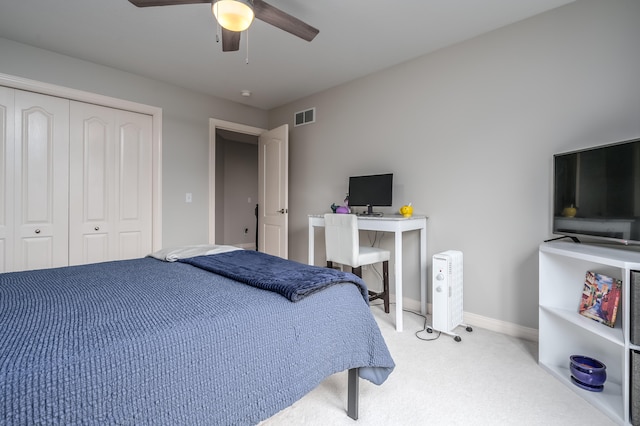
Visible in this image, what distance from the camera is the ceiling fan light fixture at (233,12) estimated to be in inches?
61.8

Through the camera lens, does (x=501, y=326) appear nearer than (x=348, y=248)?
Yes

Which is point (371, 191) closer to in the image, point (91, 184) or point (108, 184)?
point (108, 184)

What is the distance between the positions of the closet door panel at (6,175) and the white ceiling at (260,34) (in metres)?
0.55

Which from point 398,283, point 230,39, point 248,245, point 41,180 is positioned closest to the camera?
point 230,39

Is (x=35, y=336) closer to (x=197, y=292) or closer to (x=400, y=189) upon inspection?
(x=197, y=292)

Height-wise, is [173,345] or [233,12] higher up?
[233,12]

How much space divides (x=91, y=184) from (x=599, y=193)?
408 centimetres

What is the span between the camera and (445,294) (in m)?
2.30

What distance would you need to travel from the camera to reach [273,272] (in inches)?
57.1

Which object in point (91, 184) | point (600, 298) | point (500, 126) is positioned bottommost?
point (600, 298)

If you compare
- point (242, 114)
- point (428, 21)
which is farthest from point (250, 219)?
point (428, 21)

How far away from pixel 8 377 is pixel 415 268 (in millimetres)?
2802

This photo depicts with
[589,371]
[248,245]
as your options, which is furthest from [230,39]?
[248,245]

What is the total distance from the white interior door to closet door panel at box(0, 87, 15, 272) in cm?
248
